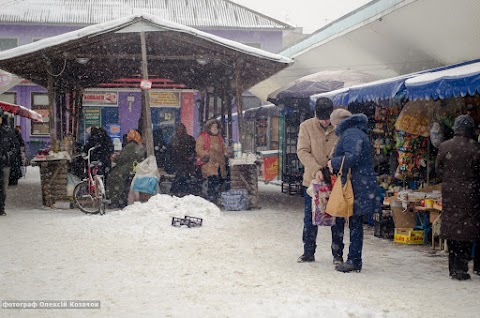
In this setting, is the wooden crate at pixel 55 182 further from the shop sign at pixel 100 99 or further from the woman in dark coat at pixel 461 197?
the shop sign at pixel 100 99

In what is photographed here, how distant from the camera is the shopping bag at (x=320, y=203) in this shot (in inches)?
272

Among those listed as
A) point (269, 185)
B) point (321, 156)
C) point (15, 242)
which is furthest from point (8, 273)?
point (269, 185)

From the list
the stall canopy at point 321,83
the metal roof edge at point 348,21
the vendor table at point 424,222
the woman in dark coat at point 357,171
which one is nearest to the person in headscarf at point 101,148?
the stall canopy at point 321,83

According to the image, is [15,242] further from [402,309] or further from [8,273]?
[402,309]

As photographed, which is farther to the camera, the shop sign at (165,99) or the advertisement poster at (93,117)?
the advertisement poster at (93,117)

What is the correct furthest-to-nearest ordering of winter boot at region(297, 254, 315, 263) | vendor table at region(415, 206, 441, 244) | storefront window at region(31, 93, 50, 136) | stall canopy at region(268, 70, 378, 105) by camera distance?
storefront window at region(31, 93, 50, 136) < stall canopy at region(268, 70, 378, 105) < vendor table at region(415, 206, 441, 244) < winter boot at region(297, 254, 315, 263)

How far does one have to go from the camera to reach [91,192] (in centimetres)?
1220

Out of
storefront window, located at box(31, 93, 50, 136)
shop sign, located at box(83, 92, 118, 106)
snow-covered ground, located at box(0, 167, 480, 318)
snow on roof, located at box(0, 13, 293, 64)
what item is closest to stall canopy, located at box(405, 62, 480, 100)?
snow-covered ground, located at box(0, 167, 480, 318)

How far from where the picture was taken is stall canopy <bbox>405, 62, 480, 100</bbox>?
23.4ft

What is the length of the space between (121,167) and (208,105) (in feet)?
23.8

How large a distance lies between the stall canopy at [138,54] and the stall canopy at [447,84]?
5.59 m

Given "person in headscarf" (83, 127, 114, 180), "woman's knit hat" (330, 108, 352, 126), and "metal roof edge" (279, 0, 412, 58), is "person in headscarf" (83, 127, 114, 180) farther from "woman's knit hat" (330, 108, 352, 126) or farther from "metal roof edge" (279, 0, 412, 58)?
"woman's knit hat" (330, 108, 352, 126)

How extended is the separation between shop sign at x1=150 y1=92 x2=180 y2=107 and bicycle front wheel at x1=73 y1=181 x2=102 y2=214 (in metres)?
15.0

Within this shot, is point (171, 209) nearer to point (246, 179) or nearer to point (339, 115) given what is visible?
point (246, 179)
